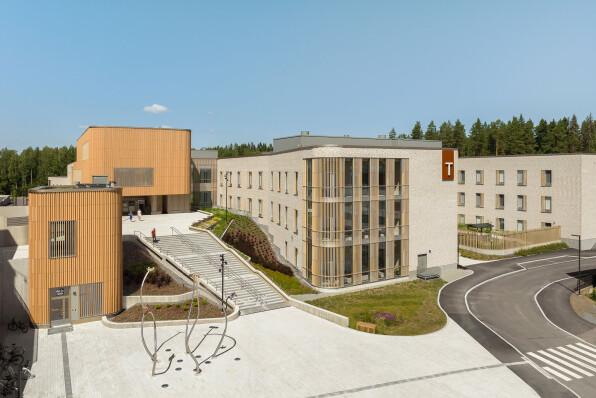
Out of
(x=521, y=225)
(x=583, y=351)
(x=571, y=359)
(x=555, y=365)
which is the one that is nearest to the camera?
(x=555, y=365)

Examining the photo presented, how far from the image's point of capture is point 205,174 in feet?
210

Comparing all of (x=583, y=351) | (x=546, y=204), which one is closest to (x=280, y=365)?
(x=583, y=351)

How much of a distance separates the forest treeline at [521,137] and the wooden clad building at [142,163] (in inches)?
3389

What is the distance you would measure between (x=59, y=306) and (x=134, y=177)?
27071mm

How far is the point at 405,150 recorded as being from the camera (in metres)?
37.0

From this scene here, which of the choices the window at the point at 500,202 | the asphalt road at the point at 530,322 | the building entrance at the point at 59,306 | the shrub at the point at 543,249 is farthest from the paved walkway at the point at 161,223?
the window at the point at 500,202

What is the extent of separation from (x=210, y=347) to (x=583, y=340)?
76.6 ft

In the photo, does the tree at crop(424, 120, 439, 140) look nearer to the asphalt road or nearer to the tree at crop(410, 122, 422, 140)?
the tree at crop(410, 122, 422, 140)

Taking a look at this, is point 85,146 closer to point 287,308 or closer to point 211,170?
point 211,170

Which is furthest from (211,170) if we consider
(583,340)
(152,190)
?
(583,340)

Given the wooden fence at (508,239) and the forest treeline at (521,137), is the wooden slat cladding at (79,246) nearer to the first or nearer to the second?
the wooden fence at (508,239)

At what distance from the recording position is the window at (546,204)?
52781 mm

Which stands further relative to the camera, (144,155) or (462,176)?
(462,176)

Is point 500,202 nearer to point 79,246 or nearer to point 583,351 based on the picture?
point 583,351
